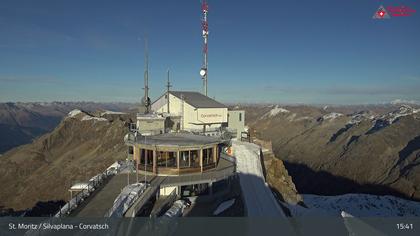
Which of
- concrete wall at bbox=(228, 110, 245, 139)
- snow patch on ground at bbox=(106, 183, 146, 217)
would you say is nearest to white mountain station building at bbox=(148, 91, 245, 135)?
concrete wall at bbox=(228, 110, 245, 139)

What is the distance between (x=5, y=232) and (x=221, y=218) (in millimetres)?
13524

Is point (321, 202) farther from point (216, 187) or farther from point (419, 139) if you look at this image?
point (419, 139)

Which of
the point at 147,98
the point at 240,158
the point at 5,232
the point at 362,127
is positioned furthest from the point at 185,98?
the point at 362,127

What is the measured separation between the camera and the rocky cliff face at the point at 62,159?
6581 cm

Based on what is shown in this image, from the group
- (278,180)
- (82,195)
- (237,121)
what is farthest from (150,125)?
(237,121)

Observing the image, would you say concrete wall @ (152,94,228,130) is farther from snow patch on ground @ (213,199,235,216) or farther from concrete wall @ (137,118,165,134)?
snow patch on ground @ (213,199,235,216)

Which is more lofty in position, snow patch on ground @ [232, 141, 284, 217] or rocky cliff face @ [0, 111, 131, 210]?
snow patch on ground @ [232, 141, 284, 217]

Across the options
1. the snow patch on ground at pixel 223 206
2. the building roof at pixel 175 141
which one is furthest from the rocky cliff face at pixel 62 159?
the snow patch on ground at pixel 223 206

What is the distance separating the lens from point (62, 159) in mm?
82688

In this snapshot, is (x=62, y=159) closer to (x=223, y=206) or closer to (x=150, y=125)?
(x=150, y=125)

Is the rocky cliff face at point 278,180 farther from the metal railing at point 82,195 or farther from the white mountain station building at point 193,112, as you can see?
the metal railing at point 82,195

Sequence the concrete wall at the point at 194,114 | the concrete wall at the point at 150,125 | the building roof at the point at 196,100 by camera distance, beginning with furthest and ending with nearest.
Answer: the building roof at the point at 196,100 < the concrete wall at the point at 194,114 < the concrete wall at the point at 150,125

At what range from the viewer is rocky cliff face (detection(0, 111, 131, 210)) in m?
65.8

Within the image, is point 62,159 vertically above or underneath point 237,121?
underneath
